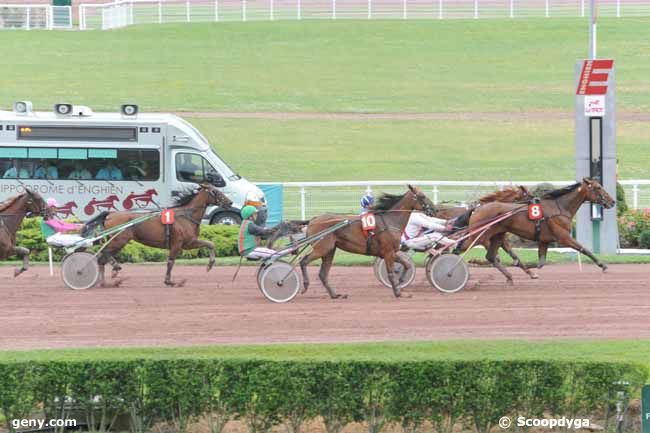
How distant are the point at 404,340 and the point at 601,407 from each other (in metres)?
3.36

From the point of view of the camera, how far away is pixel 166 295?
55.3 feet

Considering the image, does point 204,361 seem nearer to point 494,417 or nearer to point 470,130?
point 494,417

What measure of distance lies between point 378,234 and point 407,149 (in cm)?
1889

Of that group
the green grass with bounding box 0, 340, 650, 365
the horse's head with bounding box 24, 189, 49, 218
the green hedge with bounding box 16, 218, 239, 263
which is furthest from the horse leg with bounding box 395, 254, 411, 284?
the green hedge with bounding box 16, 218, 239, 263

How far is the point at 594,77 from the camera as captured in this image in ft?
64.5

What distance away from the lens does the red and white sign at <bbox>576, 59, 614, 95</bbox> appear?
19609mm

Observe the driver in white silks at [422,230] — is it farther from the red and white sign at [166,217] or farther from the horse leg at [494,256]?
the red and white sign at [166,217]

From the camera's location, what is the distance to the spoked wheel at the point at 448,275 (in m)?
16.6

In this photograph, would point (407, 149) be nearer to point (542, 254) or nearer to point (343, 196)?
point (343, 196)

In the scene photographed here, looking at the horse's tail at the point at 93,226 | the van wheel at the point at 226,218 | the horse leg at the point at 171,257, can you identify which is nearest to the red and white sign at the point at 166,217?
the horse leg at the point at 171,257

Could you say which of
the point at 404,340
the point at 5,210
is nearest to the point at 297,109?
the point at 5,210

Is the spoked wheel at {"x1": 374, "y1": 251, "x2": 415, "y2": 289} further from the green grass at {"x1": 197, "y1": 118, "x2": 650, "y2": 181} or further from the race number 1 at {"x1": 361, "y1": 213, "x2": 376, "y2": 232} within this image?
the green grass at {"x1": 197, "y1": 118, "x2": 650, "y2": 181}

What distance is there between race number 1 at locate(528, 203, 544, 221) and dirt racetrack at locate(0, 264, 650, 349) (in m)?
0.88

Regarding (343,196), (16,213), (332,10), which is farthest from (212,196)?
(332,10)
